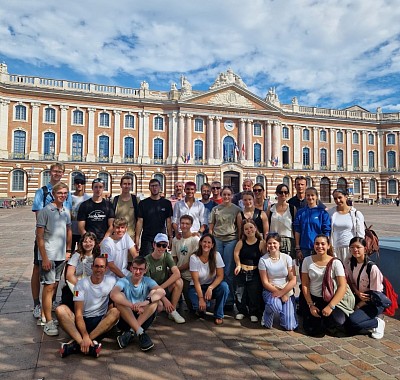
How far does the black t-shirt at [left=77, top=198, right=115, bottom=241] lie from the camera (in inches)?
187

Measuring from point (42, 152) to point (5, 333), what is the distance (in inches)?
1194

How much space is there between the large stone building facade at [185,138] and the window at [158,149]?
109 millimetres

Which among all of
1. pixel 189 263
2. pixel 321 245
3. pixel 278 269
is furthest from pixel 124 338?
pixel 321 245

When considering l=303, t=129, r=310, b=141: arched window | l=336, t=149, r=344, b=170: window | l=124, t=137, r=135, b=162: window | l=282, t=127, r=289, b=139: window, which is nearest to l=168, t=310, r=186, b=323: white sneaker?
l=124, t=137, r=135, b=162: window

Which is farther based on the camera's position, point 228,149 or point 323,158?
point 323,158

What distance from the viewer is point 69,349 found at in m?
3.36

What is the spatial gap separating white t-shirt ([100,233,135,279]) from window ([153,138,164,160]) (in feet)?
101

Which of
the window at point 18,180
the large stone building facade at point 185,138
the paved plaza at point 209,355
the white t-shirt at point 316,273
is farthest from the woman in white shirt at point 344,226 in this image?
the window at point 18,180

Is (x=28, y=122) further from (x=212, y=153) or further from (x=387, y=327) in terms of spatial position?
(x=387, y=327)

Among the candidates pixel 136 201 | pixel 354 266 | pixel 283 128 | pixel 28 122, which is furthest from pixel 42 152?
pixel 354 266

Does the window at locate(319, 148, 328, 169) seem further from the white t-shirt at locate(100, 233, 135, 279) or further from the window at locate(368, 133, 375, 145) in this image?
the white t-shirt at locate(100, 233, 135, 279)

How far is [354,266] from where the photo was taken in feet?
14.5

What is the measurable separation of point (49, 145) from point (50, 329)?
30.7 m

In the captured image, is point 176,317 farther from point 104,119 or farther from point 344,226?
point 104,119
